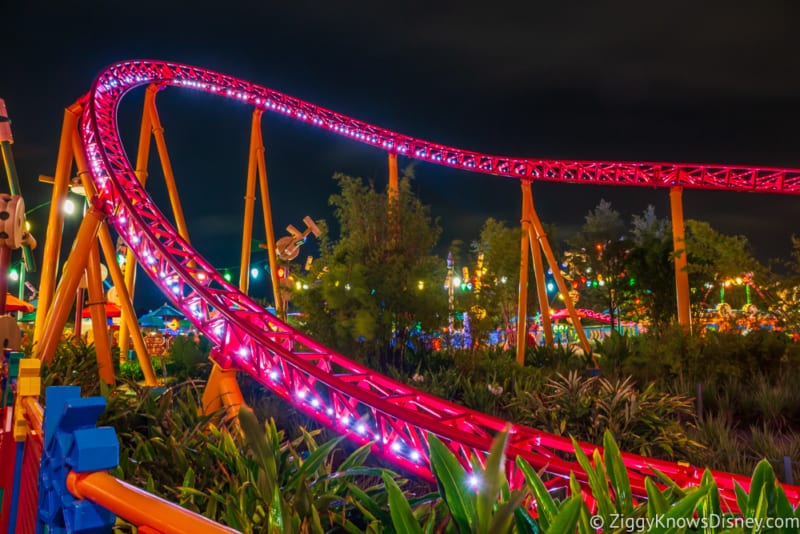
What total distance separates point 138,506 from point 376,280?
32.6ft

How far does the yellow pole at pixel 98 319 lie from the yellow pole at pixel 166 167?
148 inches

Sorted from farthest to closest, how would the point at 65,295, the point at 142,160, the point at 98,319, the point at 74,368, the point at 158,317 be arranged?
the point at 158,317, the point at 142,160, the point at 74,368, the point at 98,319, the point at 65,295

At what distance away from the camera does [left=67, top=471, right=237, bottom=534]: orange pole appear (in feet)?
3.69

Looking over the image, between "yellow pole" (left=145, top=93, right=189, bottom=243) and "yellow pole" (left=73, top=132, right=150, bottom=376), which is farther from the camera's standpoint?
"yellow pole" (left=145, top=93, right=189, bottom=243)

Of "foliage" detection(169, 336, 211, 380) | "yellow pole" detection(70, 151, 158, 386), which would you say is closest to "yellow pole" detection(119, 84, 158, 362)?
"foliage" detection(169, 336, 211, 380)

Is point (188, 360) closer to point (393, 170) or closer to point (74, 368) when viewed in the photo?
point (74, 368)

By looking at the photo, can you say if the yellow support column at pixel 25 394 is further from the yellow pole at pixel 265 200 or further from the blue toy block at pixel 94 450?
the yellow pole at pixel 265 200

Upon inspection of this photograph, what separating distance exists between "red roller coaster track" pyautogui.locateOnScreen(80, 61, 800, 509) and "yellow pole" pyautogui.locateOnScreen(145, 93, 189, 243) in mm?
697

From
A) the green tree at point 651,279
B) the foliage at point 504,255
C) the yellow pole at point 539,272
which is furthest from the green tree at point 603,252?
the yellow pole at point 539,272

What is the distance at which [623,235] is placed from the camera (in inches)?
978

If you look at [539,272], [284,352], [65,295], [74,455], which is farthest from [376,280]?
[74,455]

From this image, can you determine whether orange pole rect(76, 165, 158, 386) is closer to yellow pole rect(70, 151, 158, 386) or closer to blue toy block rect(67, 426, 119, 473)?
yellow pole rect(70, 151, 158, 386)

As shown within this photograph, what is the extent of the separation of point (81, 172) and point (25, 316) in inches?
747

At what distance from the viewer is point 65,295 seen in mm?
8070
